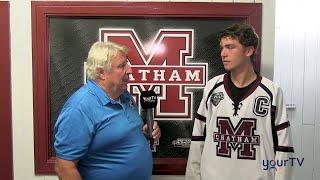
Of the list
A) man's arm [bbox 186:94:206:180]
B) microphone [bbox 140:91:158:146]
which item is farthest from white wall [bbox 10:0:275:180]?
microphone [bbox 140:91:158:146]

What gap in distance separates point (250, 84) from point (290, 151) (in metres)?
0.38

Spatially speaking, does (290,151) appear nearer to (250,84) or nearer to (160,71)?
(250,84)

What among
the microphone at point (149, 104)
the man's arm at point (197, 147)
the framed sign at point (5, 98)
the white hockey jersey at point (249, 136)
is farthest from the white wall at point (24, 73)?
the microphone at point (149, 104)

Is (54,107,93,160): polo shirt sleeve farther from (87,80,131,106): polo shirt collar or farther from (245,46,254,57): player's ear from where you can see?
(245,46,254,57): player's ear

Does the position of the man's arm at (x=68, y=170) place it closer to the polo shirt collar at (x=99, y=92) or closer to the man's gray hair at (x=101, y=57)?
the polo shirt collar at (x=99, y=92)

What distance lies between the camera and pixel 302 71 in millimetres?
3375

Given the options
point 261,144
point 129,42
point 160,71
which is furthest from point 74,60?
point 261,144

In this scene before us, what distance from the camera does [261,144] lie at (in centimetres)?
168

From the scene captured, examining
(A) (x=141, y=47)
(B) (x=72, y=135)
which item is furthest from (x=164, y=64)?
(B) (x=72, y=135)

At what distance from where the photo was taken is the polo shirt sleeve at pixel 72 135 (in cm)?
150

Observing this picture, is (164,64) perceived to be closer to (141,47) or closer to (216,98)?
(141,47)

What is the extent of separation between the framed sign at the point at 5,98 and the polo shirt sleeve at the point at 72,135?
2.45 ft

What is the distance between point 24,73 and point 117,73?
2.48 feet

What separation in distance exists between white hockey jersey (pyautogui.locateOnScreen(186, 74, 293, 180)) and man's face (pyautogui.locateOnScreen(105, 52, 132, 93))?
49 centimetres
